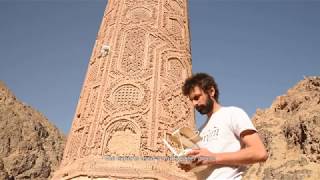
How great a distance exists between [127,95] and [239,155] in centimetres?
422

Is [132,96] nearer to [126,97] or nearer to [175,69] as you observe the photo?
[126,97]

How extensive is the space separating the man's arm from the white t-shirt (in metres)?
0.07

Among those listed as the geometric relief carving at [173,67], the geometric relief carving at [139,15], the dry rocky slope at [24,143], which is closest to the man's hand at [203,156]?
the geometric relief carving at [173,67]

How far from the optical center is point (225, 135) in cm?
183

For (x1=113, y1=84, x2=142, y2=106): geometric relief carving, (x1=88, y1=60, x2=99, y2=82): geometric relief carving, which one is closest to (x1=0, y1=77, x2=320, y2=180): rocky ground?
(x1=88, y1=60, x2=99, y2=82): geometric relief carving

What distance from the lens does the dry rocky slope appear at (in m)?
21.2

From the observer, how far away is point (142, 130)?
5.38m

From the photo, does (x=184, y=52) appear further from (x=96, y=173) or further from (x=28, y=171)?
(x=28, y=171)

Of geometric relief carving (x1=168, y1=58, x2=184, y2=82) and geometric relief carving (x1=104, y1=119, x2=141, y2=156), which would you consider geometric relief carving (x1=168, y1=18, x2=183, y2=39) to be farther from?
geometric relief carving (x1=104, y1=119, x2=141, y2=156)

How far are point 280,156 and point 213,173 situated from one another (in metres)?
32.2

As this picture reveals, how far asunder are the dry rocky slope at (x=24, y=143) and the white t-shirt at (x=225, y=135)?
1994 cm

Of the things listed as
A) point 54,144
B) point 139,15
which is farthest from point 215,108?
point 54,144

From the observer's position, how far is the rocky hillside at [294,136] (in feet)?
84.7

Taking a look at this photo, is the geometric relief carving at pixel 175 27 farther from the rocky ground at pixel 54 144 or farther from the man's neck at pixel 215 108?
the rocky ground at pixel 54 144
